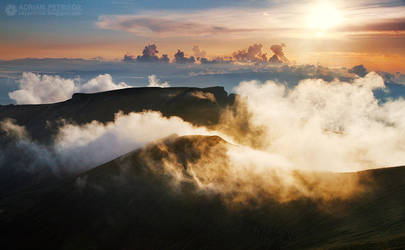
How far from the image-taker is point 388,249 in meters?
176

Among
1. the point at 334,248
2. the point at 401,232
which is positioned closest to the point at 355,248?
the point at 334,248

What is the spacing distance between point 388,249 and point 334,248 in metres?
30.1

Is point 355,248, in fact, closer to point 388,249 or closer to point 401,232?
point 388,249

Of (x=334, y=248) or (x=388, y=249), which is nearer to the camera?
(x=388, y=249)

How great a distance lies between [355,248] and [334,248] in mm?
11642

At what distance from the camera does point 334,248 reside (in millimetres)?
197375

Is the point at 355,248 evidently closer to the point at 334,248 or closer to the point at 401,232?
the point at 334,248

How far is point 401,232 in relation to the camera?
197 meters

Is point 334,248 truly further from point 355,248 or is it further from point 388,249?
point 388,249

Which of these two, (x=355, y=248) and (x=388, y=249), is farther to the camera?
(x=355, y=248)

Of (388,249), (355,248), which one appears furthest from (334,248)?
(388,249)

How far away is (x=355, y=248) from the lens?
191 metres

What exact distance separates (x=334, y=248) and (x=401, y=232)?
40.2m
